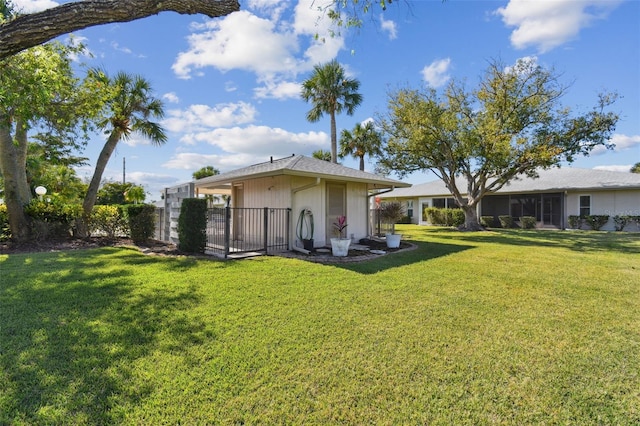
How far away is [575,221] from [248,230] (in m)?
20.7

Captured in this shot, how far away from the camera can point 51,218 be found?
991 centimetres

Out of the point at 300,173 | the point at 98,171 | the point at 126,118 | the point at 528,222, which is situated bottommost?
the point at 528,222

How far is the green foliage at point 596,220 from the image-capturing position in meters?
18.2

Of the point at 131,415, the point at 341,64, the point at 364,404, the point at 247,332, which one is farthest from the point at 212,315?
the point at 341,64

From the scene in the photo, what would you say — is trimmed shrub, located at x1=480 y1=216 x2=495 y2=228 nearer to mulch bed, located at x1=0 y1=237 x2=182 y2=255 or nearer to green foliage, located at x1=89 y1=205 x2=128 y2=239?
mulch bed, located at x1=0 y1=237 x2=182 y2=255

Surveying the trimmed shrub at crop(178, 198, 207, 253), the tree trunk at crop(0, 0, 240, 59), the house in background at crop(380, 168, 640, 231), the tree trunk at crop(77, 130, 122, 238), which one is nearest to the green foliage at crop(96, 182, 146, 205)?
the tree trunk at crop(77, 130, 122, 238)

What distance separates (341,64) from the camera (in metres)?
19.0

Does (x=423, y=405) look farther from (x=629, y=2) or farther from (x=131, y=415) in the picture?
(x=629, y=2)

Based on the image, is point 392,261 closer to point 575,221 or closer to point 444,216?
point 444,216

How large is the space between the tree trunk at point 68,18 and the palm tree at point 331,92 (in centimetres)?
1617

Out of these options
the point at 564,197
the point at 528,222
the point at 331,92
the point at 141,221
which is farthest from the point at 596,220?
the point at 141,221

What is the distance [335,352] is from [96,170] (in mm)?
12732

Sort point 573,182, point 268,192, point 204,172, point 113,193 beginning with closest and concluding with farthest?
1. point 268,192
2. point 573,182
3. point 113,193
4. point 204,172

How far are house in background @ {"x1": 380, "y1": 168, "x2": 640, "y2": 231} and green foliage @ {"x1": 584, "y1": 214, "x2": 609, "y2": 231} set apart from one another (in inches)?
13.8
